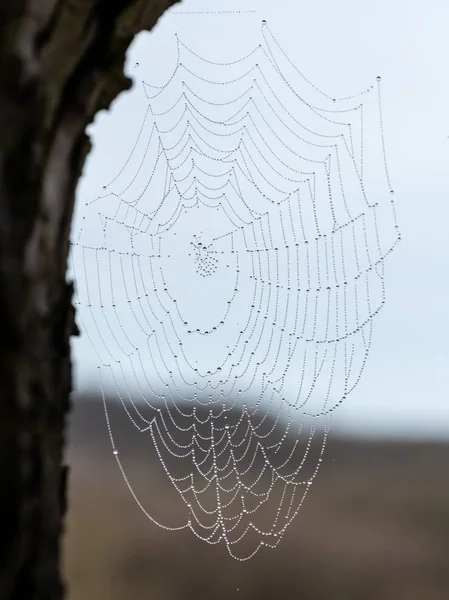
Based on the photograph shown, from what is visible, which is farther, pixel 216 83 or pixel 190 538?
pixel 190 538

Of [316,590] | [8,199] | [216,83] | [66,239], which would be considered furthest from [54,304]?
[316,590]

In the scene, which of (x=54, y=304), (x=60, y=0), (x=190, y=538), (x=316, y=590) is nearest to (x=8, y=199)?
(x=54, y=304)

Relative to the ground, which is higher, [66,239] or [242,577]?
[66,239]

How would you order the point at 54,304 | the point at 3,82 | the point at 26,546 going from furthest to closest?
the point at 54,304 → the point at 26,546 → the point at 3,82

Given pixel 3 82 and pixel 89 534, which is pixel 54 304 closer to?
pixel 3 82

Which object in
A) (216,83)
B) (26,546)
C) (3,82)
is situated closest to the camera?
(3,82)

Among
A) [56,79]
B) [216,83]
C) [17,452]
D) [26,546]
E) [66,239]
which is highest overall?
[216,83]

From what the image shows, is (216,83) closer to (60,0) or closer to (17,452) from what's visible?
(60,0)
